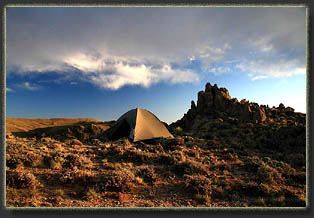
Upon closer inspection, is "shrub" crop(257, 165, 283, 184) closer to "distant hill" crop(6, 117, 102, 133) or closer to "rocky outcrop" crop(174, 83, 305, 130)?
"rocky outcrop" crop(174, 83, 305, 130)

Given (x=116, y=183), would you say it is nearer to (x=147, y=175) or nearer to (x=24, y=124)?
(x=147, y=175)

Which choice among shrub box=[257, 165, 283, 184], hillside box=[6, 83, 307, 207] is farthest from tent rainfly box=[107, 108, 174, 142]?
shrub box=[257, 165, 283, 184]

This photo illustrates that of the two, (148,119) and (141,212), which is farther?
(148,119)

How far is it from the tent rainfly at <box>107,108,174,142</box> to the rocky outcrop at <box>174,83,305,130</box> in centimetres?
1537

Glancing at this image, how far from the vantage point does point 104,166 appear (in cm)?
679

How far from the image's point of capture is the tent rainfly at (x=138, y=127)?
12432 mm

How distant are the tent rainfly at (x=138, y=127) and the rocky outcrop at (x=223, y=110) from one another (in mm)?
15371

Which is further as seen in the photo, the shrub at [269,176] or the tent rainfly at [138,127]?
the tent rainfly at [138,127]

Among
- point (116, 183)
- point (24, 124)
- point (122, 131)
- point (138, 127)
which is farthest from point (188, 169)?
point (24, 124)

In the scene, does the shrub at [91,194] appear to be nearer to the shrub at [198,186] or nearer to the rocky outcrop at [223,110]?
the shrub at [198,186]

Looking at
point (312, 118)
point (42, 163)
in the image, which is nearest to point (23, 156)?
point (42, 163)

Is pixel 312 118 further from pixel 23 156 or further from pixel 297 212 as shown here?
pixel 23 156

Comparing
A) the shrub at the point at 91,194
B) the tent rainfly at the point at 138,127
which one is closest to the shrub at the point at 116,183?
the shrub at the point at 91,194

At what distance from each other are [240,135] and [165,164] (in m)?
14.6
